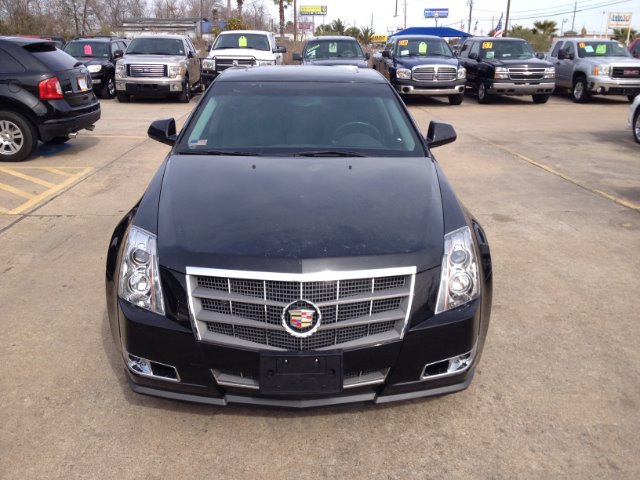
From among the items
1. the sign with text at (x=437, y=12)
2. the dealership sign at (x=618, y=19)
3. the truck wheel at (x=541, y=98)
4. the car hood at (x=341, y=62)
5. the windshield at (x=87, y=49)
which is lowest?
the truck wheel at (x=541, y=98)

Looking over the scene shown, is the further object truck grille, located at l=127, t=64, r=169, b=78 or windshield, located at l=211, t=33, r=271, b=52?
windshield, located at l=211, t=33, r=271, b=52

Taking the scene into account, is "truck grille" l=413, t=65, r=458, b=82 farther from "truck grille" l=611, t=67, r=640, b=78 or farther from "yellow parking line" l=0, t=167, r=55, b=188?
"yellow parking line" l=0, t=167, r=55, b=188

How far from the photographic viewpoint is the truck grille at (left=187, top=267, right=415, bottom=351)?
269 centimetres

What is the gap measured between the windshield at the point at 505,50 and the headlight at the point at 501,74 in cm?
109

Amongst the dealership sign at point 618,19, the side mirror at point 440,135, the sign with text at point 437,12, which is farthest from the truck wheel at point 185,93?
the sign with text at point 437,12

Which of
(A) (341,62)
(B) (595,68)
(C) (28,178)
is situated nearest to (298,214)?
(C) (28,178)

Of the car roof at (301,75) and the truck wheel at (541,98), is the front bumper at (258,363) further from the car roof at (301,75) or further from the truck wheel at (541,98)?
the truck wheel at (541,98)

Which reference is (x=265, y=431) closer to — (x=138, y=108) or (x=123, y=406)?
(x=123, y=406)

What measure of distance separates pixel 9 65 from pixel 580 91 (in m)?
15.6

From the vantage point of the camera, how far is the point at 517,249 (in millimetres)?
5668

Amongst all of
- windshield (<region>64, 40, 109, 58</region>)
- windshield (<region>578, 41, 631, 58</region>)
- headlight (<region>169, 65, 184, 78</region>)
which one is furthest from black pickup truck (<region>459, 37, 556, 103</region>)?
windshield (<region>64, 40, 109, 58</region>)

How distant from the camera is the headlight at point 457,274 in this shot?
2855 mm

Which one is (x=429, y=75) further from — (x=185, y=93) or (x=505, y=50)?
(x=185, y=93)

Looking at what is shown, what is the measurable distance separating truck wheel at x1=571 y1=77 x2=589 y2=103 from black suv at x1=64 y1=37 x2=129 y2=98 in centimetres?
1374
